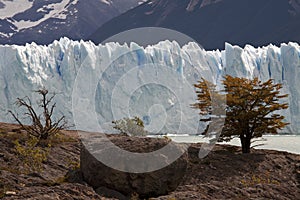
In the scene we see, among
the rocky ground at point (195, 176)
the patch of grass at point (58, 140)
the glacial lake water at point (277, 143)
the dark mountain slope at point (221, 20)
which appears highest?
the dark mountain slope at point (221, 20)

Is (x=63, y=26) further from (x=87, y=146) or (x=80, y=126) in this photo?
(x=87, y=146)

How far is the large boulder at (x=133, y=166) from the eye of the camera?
31.7 ft

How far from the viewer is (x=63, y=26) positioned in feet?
573

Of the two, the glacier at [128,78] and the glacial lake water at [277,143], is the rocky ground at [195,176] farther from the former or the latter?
the glacier at [128,78]

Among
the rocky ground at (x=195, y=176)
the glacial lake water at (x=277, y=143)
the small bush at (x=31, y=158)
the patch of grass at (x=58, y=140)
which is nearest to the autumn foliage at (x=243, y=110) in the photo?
the rocky ground at (x=195, y=176)

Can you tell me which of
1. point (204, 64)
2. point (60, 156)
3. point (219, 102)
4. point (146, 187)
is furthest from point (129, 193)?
point (204, 64)

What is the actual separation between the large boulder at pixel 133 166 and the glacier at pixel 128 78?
2824cm

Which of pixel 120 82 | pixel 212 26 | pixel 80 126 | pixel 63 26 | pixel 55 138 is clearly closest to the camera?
pixel 55 138

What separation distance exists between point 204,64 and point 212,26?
90153 mm

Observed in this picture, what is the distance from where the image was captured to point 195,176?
12445mm

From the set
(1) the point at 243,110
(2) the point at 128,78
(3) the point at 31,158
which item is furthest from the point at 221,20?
(3) the point at 31,158

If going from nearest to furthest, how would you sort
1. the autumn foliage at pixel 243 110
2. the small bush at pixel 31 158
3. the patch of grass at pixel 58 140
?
the small bush at pixel 31 158
the patch of grass at pixel 58 140
the autumn foliage at pixel 243 110

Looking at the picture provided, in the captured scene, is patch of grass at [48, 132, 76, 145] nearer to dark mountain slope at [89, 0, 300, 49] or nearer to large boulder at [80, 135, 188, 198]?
large boulder at [80, 135, 188, 198]

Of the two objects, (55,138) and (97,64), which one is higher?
(97,64)
